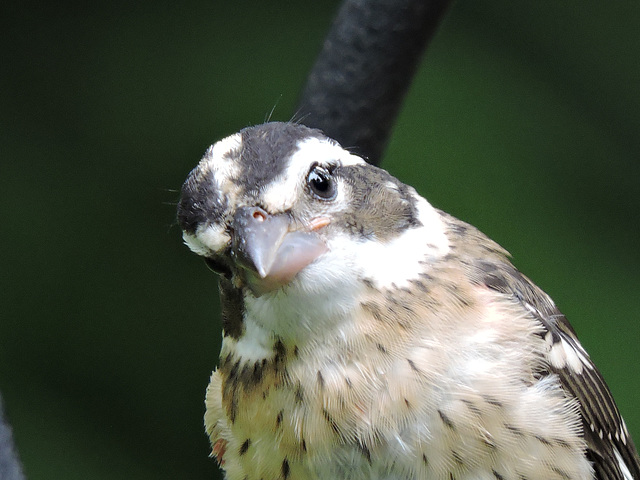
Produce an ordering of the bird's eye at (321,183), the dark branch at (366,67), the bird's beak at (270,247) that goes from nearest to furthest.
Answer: the bird's beak at (270,247) → the bird's eye at (321,183) → the dark branch at (366,67)

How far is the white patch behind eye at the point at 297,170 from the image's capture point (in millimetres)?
1345

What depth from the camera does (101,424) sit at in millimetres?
Answer: 2682

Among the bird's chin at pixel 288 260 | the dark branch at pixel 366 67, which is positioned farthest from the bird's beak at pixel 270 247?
the dark branch at pixel 366 67

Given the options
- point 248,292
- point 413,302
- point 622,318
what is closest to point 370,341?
point 413,302

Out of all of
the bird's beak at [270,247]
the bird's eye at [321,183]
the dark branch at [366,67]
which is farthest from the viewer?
the dark branch at [366,67]

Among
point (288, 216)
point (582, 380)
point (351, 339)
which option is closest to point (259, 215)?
point (288, 216)

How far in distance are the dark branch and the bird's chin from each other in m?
0.32

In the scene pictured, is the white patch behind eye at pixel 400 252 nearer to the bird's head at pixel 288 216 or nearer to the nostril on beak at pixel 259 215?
the bird's head at pixel 288 216

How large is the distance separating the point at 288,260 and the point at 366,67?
41cm

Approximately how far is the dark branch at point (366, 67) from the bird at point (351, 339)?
0.10 meters

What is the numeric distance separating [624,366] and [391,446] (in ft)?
4.87

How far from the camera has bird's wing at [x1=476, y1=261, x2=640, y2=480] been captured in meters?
1.60

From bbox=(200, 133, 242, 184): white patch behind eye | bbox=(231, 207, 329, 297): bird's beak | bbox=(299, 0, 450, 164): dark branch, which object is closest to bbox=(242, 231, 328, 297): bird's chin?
bbox=(231, 207, 329, 297): bird's beak

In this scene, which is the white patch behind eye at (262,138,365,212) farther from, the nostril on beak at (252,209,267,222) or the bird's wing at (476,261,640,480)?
the bird's wing at (476,261,640,480)
